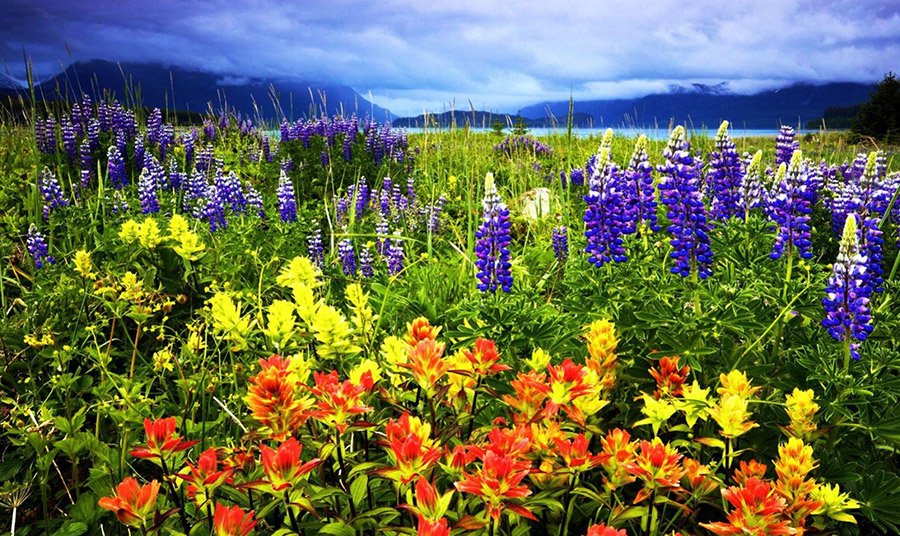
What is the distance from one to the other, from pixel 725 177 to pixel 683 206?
903 mm

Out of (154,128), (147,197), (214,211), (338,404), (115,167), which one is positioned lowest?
(338,404)

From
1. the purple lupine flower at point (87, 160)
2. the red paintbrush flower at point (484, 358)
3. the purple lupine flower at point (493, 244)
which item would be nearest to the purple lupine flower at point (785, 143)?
the purple lupine flower at point (493, 244)

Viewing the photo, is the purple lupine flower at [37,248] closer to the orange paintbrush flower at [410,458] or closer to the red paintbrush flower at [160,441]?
the red paintbrush flower at [160,441]

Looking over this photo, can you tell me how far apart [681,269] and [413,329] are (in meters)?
1.18

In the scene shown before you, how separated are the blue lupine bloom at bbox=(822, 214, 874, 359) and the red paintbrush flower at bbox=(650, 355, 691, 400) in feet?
1.79

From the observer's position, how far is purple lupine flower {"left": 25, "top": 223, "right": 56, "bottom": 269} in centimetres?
382

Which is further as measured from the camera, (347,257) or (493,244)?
(347,257)

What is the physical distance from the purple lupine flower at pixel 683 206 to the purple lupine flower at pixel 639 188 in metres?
0.13

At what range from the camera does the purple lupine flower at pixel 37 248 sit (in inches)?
150

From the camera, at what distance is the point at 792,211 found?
254 centimetres

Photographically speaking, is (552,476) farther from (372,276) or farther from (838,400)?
(372,276)

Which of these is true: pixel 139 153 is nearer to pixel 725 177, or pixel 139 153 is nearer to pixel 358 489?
pixel 725 177

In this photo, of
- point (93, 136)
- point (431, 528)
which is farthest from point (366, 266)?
point (93, 136)

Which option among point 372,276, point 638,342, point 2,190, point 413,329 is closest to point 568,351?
point 638,342
